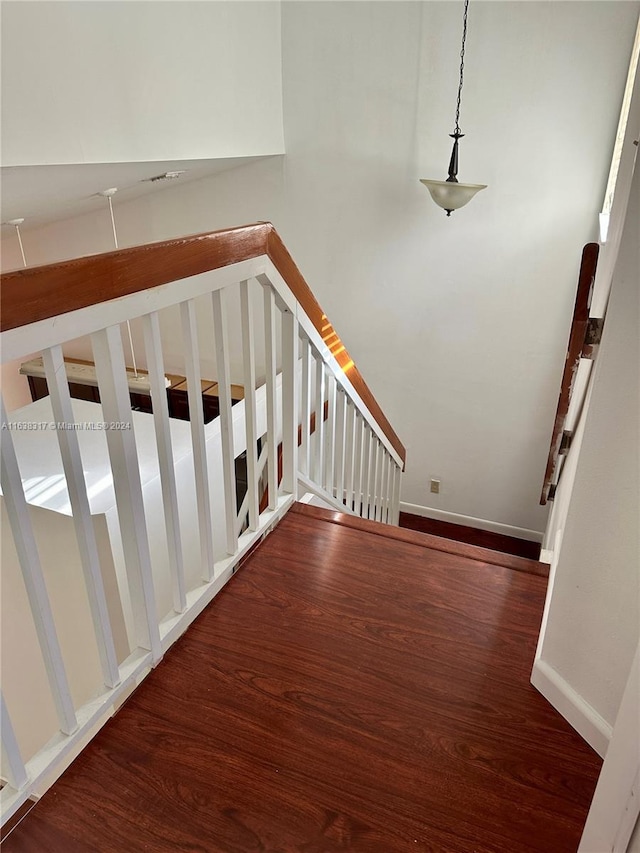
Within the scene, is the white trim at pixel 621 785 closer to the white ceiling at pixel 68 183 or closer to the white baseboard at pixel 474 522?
the white ceiling at pixel 68 183

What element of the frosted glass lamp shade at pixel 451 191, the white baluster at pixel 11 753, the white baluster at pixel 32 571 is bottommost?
the white baluster at pixel 11 753

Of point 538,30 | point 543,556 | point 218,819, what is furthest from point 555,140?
point 218,819

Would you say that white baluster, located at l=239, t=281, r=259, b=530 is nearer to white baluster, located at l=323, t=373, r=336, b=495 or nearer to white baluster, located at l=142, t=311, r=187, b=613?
white baluster, located at l=142, t=311, r=187, b=613

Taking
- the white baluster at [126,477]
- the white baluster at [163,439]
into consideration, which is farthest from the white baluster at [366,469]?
the white baluster at [126,477]

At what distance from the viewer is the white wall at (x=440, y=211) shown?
317cm

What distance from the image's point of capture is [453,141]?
346 cm

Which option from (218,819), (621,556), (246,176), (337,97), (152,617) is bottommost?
(218,819)

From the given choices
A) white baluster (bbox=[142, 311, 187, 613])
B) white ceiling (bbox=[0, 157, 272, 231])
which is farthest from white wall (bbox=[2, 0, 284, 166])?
white baluster (bbox=[142, 311, 187, 613])

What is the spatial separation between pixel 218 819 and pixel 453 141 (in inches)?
140

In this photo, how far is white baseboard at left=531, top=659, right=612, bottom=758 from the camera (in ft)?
3.55

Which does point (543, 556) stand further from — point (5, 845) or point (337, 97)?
point (337, 97)

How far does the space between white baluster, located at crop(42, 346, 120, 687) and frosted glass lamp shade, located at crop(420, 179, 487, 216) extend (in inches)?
107

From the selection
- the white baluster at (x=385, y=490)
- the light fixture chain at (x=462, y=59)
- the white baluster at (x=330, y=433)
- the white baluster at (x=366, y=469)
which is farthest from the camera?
the light fixture chain at (x=462, y=59)

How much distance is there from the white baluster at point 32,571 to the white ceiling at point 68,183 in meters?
1.61
